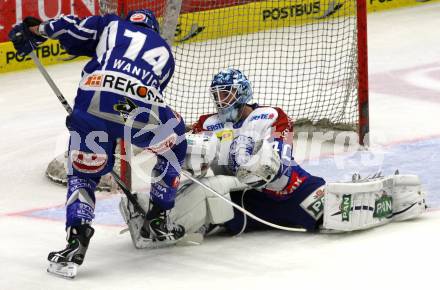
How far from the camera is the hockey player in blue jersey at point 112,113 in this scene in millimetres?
6434

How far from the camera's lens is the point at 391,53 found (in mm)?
12398

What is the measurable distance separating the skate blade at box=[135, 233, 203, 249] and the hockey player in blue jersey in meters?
0.12

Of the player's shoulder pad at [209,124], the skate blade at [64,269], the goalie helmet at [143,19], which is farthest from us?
the player's shoulder pad at [209,124]

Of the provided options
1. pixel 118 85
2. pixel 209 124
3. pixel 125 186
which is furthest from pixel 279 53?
pixel 118 85

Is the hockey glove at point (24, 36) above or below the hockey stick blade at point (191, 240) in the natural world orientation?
above

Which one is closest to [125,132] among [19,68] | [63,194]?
[63,194]

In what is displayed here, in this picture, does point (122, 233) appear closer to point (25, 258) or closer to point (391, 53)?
point (25, 258)

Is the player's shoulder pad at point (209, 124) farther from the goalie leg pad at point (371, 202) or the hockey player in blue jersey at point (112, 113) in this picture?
the goalie leg pad at point (371, 202)

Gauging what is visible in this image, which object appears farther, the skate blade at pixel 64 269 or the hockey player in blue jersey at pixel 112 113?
the hockey player in blue jersey at pixel 112 113

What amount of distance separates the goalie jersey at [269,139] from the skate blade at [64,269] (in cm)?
105

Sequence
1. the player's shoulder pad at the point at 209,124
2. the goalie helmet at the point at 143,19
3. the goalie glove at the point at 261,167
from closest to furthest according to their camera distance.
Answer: the goalie glove at the point at 261,167, the goalie helmet at the point at 143,19, the player's shoulder pad at the point at 209,124

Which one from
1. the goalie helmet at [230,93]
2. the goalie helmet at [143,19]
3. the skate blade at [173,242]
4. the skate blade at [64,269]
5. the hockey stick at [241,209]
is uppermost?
the goalie helmet at [143,19]

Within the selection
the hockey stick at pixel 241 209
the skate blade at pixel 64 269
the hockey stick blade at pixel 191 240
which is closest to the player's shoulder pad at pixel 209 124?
the hockey stick at pixel 241 209

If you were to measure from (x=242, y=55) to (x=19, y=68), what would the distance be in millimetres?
2171
